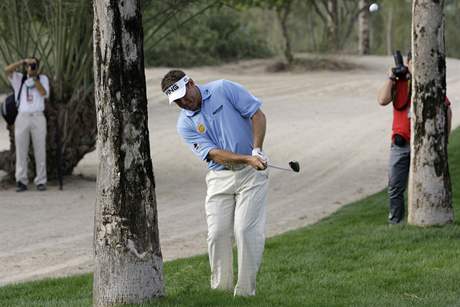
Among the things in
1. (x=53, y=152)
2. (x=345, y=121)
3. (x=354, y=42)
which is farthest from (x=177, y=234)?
(x=354, y=42)

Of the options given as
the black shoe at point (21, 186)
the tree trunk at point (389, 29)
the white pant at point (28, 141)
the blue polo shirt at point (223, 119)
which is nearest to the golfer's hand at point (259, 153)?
the blue polo shirt at point (223, 119)

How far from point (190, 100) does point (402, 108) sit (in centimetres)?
409

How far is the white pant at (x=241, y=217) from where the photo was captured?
7.02 metres

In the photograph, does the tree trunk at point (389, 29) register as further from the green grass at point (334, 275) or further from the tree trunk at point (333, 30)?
the green grass at point (334, 275)

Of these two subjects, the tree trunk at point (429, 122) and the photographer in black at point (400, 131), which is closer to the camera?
the tree trunk at point (429, 122)

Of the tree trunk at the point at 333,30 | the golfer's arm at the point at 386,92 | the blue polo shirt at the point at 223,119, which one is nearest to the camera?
the blue polo shirt at the point at 223,119

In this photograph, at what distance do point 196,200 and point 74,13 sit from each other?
3125mm

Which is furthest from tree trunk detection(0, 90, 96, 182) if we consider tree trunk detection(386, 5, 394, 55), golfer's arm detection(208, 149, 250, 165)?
tree trunk detection(386, 5, 394, 55)

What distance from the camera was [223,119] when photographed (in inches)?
275

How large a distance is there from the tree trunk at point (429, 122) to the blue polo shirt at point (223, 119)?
3.30 m

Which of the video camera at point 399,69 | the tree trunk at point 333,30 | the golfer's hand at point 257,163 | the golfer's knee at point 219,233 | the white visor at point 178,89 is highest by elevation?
the white visor at point 178,89

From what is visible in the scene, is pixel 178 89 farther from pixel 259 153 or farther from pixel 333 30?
pixel 333 30

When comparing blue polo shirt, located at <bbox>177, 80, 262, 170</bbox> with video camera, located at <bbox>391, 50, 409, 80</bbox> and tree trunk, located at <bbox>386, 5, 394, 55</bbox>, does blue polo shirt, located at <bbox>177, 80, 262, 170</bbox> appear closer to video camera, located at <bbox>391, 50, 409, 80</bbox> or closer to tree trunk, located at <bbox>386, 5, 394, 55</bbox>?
video camera, located at <bbox>391, 50, 409, 80</bbox>

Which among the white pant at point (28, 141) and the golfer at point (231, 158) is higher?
the golfer at point (231, 158)
